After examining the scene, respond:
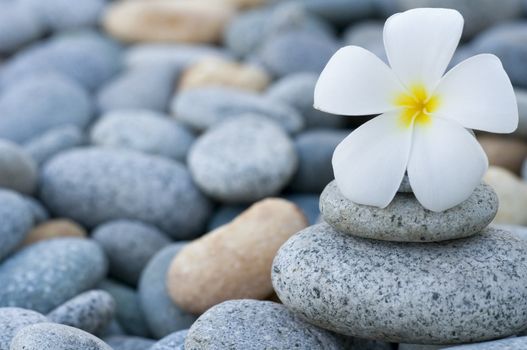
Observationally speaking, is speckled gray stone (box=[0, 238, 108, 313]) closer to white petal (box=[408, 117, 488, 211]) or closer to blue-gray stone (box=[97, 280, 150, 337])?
blue-gray stone (box=[97, 280, 150, 337])

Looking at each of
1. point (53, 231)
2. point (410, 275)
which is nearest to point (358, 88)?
point (410, 275)

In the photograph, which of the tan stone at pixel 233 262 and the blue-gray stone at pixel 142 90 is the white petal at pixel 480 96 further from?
the blue-gray stone at pixel 142 90

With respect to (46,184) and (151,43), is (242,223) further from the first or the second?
(151,43)

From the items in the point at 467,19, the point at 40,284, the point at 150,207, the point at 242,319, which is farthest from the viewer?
the point at 467,19

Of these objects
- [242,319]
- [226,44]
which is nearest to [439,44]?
[242,319]

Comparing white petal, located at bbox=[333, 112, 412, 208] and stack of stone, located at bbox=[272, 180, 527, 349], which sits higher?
white petal, located at bbox=[333, 112, 412, 208]

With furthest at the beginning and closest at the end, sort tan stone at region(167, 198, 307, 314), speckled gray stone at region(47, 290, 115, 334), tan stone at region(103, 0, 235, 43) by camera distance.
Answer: tan stone at region(103, 0, 235, 43), tan stone at region(167, 198, 307, 314), speckled gray stone at region(47, 290, 115, 334)

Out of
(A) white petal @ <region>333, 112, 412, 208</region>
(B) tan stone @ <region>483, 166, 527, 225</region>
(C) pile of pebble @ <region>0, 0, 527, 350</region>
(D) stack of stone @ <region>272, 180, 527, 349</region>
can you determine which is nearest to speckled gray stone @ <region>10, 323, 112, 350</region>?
(C) pile of pebble @ <region>0, 0, 527, 350</region>

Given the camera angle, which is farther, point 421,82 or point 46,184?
point 46,184
